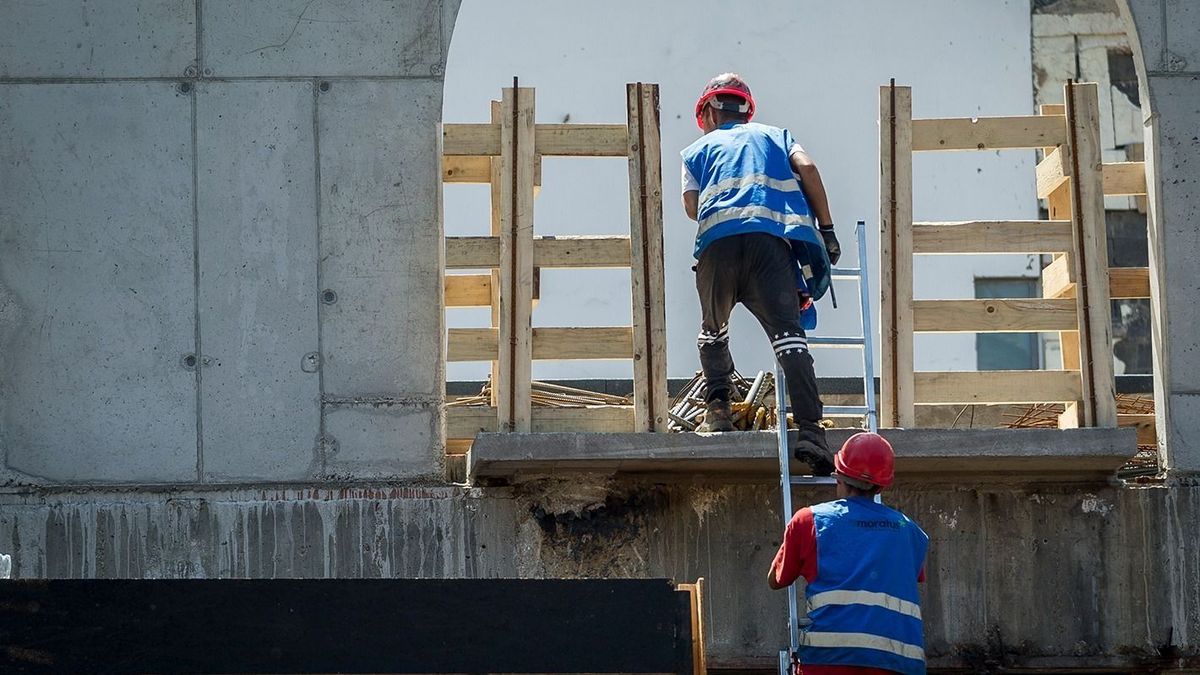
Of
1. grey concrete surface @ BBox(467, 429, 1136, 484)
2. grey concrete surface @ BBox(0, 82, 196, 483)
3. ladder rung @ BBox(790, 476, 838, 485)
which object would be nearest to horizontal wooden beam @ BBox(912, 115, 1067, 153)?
grey concrete surface @ BBox(467, 429, 1136, 484)

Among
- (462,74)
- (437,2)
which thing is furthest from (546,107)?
(437,2)

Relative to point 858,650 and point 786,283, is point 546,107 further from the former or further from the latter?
point 858,650

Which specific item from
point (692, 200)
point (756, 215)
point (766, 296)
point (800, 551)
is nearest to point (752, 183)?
point (756, 215)

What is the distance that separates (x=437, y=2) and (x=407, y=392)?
6.57 ft

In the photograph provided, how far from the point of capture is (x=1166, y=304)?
9.17 m

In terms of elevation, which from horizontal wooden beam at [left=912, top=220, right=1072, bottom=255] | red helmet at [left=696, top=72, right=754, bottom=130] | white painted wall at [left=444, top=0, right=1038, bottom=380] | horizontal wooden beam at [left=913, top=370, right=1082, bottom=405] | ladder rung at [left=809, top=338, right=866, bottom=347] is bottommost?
horizontal wooden beam at [left=913, top=370, right=1082, bottom=405]

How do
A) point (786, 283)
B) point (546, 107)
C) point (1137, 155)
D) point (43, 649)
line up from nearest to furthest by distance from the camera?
point (43, 649), point (786, 283), point (546, 107), point (1137, 155)

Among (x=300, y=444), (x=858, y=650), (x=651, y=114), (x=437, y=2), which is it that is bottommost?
(x=858, y=650)

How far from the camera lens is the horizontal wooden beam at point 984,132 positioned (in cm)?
920

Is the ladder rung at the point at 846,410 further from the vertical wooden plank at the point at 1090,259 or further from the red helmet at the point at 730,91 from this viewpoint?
the red helmet at the point at 730,91

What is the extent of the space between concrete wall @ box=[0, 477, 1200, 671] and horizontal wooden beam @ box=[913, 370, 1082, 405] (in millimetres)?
458

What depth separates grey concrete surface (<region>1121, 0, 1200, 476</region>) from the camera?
911 cm

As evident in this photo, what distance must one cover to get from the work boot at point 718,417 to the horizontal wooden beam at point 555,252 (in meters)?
0.87

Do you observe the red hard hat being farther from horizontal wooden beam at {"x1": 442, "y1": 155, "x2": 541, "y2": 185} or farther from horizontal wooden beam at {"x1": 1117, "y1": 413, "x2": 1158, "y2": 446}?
horizontal wooden beam at {"x1": 442, "y1": 155, "x2": 541, "y2": 185}
